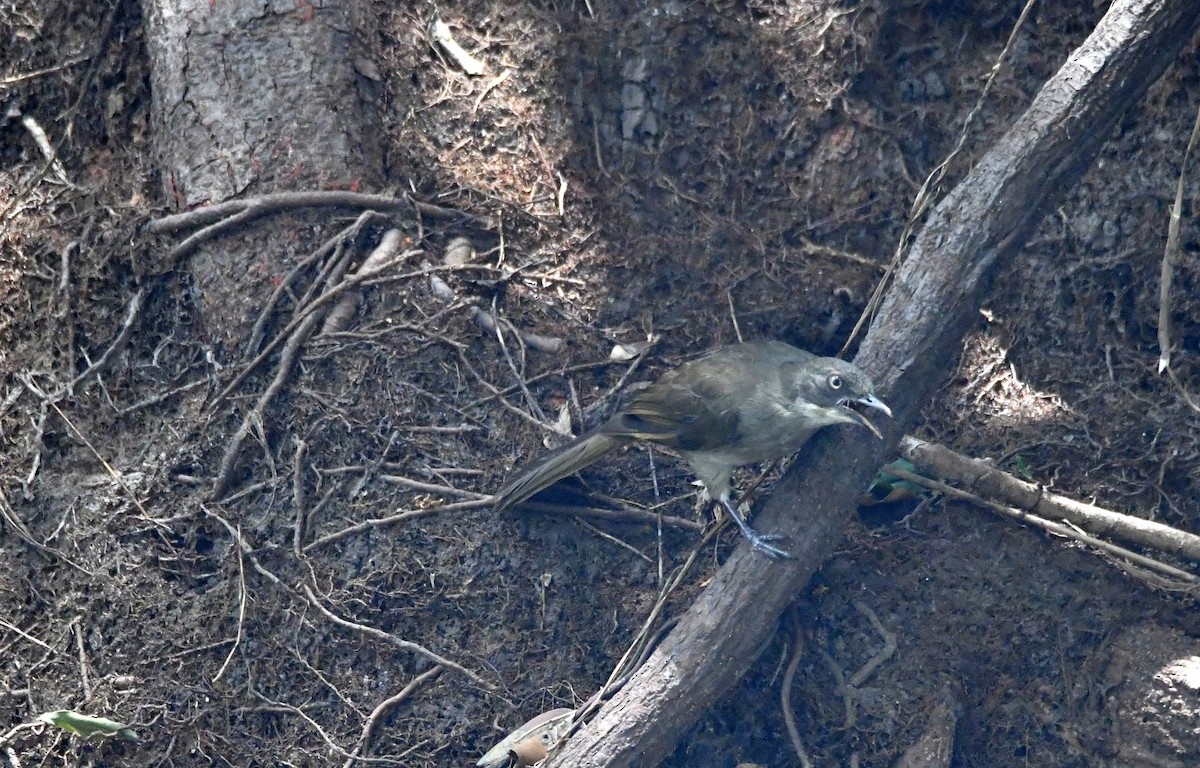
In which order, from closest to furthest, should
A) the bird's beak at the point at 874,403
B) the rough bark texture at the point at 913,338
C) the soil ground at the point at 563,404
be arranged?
the rough bark texture at the point at 913,338 → the bird's beak at the point at 874,403 → the soil ground at the point at 563,404

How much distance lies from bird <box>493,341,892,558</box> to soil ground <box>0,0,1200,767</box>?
281 mm

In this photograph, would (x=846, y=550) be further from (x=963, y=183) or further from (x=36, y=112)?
(x=36, y=112)

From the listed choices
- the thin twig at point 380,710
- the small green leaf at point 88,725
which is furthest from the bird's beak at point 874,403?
the small green leaf at point 88,725

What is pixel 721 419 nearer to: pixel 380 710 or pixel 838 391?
pixel 838 391

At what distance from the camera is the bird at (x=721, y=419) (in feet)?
15.0

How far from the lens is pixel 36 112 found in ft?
17.6

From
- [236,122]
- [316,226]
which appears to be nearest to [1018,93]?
[316,226]

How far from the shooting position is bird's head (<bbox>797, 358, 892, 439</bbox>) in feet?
14.0

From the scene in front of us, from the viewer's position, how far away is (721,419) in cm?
471

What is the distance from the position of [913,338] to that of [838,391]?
40 centimetres

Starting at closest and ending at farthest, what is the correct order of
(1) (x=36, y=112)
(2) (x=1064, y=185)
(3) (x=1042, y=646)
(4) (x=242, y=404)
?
(2) (x=1064, y=185)
(3) (x=1042, y=646)
(4) (x=242, y=404)
(1) (x=36, y=112)

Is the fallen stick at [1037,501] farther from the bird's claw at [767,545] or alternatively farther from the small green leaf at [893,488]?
the bird's claw at [767,545]

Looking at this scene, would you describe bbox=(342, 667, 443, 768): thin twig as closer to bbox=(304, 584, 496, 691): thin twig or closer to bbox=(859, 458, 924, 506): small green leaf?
bbox=(304, 584, 496, 691): thin twig

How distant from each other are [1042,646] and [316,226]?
162 inches
